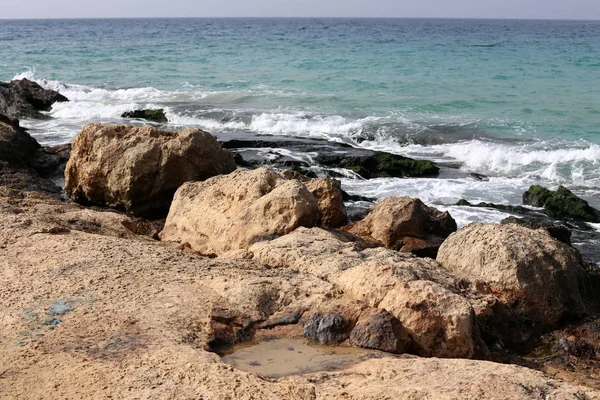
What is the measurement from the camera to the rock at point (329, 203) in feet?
29.8

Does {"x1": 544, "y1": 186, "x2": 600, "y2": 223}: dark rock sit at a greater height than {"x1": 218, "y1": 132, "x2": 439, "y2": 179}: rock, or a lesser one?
lesser

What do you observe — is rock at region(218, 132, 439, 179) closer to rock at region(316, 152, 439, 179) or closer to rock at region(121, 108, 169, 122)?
rock at region(316, 152, 439, 179)

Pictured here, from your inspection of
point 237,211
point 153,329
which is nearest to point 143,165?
point 237,211

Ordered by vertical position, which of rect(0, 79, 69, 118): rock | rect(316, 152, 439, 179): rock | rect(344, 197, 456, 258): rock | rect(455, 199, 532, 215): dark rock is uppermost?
rect(344, 197, 456, 258): rock

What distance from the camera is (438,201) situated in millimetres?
13375

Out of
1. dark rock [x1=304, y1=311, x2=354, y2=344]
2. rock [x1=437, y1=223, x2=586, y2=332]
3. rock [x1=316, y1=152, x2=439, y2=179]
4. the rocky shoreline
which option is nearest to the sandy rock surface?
the rocky shoreline

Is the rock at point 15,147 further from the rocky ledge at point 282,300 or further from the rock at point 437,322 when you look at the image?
the rock at point 437,322

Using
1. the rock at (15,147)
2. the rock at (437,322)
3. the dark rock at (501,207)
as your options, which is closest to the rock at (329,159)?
the dark rock at (501,207)

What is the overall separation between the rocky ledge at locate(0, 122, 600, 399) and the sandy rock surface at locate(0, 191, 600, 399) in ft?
0.05

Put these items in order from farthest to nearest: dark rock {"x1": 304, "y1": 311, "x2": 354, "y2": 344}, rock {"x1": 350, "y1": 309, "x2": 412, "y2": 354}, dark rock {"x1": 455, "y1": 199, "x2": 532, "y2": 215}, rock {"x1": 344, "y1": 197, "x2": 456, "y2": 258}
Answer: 1. dark rock {"x1": 455, "y1": 199, "x2": 532, "y2": 215}
2. rock {"x1": 344, "y1": 197, "x2": 456, "y2": 258}
3. dark rock {"x1": 304, "y1": 311, "x2": 354, "y2": 344}
4. rock {"x1": 350, "y1": 309, "x2": 412, "y2": 354}

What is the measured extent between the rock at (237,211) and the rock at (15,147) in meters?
4.19

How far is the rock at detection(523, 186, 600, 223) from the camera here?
12.4 m

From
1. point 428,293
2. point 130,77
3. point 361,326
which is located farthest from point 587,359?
point 130,77

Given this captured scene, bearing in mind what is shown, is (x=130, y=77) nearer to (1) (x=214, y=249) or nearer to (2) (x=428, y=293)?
(1) (x=214, y=249)
